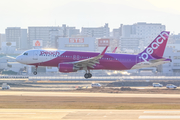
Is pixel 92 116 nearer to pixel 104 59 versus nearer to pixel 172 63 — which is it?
pixel 104 59

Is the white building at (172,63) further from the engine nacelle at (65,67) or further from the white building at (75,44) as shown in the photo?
the engine nacelle at (65,67)

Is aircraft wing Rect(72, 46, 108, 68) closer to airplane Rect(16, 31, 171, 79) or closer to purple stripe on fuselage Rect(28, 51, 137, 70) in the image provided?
airplane Rect(16, 31, 171, 79)

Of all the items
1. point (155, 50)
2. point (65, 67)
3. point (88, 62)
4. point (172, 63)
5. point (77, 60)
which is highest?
point (155, 50)

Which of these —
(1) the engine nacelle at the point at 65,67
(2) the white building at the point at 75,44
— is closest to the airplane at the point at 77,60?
(1) the engine nacelle at the point at 65,67

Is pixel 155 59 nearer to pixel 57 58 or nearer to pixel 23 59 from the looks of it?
pixel 57 58

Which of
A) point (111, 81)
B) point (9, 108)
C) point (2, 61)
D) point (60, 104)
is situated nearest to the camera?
point (9, 108)

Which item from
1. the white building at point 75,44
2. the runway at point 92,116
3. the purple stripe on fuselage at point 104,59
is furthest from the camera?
the white building at point 75,44

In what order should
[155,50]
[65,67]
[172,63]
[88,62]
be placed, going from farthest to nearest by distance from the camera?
[172,63] < [155,50] < [88,62] < [65,67]

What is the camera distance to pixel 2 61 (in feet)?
589

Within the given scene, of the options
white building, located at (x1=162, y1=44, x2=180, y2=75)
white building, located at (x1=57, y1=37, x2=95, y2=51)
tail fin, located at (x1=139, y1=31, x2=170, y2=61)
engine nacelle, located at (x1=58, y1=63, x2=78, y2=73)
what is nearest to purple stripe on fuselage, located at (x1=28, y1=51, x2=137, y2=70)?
engine nacelle, located at (x1=58, y1=63, x2=78, y2=73)

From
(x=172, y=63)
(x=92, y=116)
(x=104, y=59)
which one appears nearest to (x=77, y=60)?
(x=104, y=59)

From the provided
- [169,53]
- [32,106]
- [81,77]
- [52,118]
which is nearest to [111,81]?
[81,77]

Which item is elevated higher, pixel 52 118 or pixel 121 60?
pixel 121 60

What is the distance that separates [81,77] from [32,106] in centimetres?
5881
